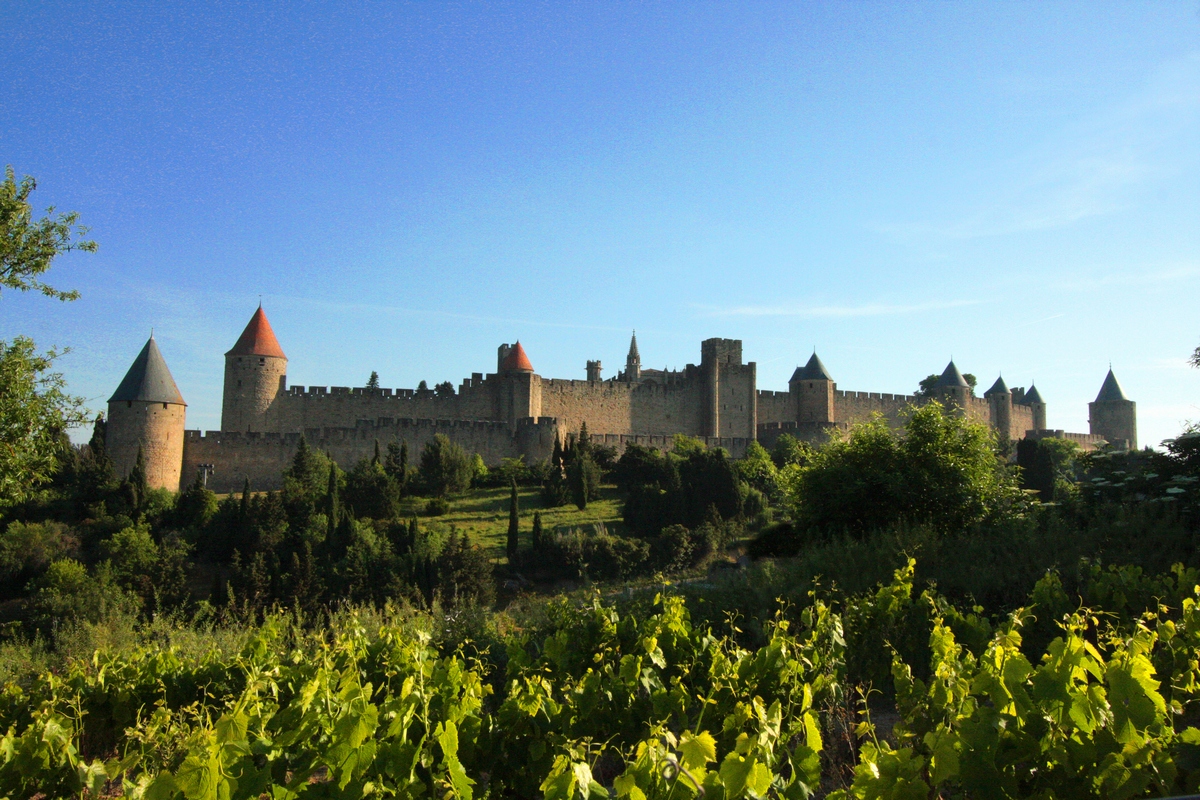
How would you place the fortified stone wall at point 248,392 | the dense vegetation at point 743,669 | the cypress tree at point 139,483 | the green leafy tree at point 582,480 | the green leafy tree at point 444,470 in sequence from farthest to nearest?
the fortified stone wall at point 248,392
the green leafy tree at point 444,470
the green leafy tree at point 582,480
the cypress tree at point 139,483
the dense vegetation at point 743,669

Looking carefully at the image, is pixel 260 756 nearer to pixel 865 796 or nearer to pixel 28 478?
pixel 865 796

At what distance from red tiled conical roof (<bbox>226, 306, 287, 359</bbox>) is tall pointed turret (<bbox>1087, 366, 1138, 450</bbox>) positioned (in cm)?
4329

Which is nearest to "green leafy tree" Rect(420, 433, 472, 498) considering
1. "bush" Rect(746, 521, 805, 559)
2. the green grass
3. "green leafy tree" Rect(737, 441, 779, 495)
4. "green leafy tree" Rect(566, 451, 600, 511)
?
the green grass

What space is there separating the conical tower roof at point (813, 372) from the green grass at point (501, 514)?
14373mm

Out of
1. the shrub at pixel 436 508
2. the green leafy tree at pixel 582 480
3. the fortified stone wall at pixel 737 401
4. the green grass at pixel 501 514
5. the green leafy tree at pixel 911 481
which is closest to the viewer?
the green leafy tree at pixel 911 481

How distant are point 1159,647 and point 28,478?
11176mm

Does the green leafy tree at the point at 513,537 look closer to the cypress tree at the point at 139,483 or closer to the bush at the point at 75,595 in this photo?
the bush at the point at 75,595

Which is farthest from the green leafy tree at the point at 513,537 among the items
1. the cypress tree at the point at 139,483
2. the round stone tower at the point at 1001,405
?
the round stone tower at the point at 1001,405

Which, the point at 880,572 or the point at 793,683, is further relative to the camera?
the point at 880,572

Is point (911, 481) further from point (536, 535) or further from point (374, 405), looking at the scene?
point (374, 405)

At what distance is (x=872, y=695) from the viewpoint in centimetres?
586

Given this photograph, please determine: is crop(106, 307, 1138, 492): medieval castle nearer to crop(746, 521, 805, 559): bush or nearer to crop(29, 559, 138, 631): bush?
crop(29, 559, 138, 631): bush

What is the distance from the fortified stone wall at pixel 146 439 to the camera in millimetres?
28688

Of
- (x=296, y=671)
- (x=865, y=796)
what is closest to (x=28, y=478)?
(x=296, y=671)
